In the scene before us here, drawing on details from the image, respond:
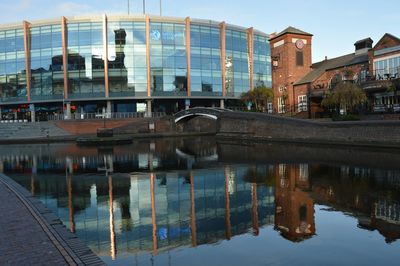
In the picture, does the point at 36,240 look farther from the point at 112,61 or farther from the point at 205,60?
the point at 205,60

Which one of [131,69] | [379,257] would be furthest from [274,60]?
[379,257]

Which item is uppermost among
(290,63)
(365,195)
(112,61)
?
(112,61)

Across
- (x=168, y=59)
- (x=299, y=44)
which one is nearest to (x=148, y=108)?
(x=168, y=59)

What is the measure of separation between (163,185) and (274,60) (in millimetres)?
43571

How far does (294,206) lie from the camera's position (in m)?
14.6

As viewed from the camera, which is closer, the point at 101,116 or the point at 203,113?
the point at 203,113

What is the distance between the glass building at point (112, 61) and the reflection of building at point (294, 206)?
54.5 m

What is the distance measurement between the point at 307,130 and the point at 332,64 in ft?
65.2

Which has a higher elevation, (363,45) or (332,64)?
(363,45)

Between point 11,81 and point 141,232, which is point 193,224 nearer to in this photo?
point 141,232

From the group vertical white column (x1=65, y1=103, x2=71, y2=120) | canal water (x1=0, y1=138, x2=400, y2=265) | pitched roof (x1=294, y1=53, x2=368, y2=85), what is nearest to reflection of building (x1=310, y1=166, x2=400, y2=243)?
canal water (x1=0, y1=138, x2=400, y2=265)

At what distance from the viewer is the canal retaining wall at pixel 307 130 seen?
106ft

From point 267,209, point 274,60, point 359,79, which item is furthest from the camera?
point 274,60

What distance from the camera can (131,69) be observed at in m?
72.2
